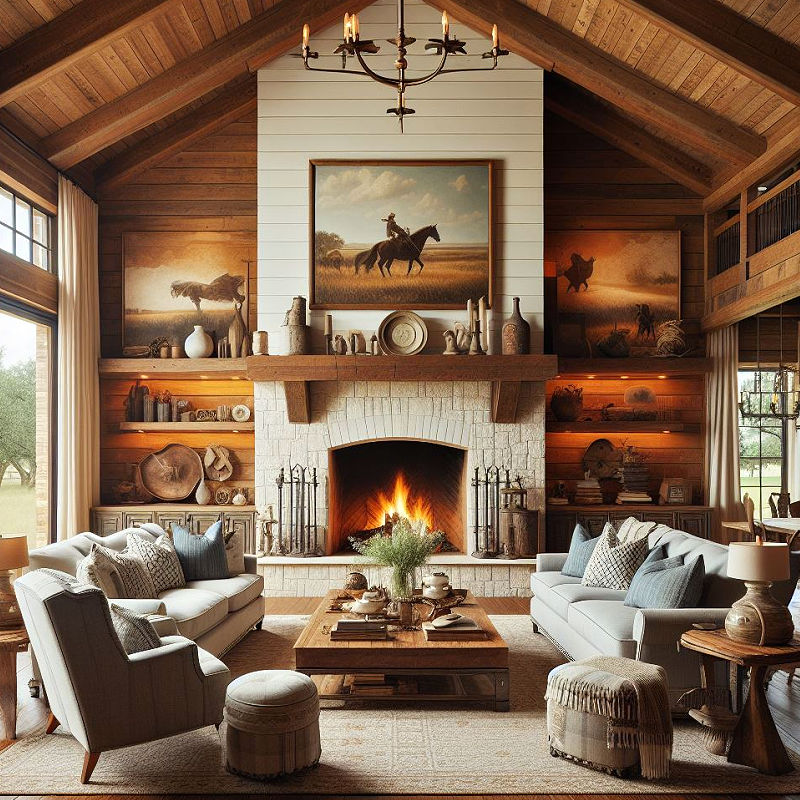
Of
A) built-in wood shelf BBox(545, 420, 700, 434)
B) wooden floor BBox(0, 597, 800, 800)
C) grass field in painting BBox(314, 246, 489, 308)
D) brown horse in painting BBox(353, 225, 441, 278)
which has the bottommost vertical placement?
wooden floor BBox(0, 597, 800, 800)

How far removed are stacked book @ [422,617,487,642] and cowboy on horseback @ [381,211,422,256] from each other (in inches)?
151

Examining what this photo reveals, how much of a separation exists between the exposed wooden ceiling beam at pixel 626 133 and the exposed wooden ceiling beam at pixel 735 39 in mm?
2266

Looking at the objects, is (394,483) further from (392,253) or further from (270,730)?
(270,730)

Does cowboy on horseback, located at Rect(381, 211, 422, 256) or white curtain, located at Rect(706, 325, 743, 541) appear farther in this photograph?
white curtain, located at Rect(706, 325, 743, 541)

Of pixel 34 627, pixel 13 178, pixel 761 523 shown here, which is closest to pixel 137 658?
pixel 34 627

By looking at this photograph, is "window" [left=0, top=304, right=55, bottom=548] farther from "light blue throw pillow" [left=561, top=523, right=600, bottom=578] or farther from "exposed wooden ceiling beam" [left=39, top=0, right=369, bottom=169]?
"light blue throw pillow" [left=561, top=523, right=600, bottom=578]

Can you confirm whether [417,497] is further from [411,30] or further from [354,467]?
[411,30]

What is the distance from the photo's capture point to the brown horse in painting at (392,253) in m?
7.44

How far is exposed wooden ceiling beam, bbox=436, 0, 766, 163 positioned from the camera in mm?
6898

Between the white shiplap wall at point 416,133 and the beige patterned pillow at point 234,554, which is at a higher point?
the white shiplap wall at point 416,133

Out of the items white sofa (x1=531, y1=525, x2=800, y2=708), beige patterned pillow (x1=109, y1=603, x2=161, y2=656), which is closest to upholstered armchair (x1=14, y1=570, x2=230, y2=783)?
beige patterned pillow (x1=109, y1=603, x2=161, y2=656)

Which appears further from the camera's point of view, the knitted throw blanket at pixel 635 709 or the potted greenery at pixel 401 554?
the potted greenery at pixel 401 554

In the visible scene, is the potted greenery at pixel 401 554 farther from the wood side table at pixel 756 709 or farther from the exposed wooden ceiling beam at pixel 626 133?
the exposed wooden ceiling beam at pixel 626 133

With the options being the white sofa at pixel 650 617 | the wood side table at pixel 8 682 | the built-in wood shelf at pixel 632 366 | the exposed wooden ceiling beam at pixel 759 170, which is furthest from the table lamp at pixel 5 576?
the exposed wooden ceiling beam at pixel 759 170
